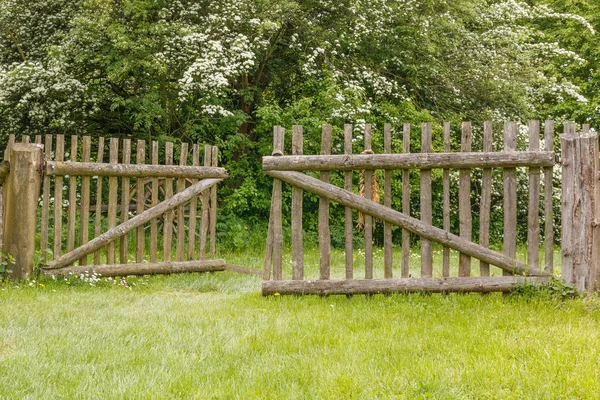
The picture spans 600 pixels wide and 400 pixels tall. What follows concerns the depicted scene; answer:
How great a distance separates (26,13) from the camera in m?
14.1

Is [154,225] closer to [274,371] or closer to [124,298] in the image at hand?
[124,298]

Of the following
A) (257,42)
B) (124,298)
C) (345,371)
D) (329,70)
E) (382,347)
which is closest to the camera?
(345,371)

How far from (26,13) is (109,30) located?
3337mm

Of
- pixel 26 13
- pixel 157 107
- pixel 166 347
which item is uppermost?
pixel 26 13

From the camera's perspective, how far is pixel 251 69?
14.9 metres

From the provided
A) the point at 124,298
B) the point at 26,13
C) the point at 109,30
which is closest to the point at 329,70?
the point at 109,30

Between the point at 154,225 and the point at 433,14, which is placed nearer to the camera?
the point at 154,225

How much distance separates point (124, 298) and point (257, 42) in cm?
829

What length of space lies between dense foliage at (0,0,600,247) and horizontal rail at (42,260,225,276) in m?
4.08

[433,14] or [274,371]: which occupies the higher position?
[433,14]

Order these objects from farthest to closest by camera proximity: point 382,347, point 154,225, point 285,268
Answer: point 285,268 → point 154,225 → point 382,347

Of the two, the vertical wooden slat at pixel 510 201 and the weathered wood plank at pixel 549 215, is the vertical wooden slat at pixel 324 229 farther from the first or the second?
the weathered wood plank at pixel 549 215

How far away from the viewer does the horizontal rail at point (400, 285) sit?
618 cm

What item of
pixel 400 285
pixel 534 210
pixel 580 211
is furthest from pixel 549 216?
pixel 400 285
